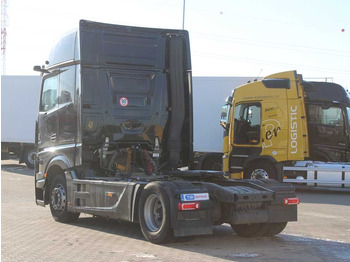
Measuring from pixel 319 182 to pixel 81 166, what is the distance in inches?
350

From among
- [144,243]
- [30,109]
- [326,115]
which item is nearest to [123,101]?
[144,243]

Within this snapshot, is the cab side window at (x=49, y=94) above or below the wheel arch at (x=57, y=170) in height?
above

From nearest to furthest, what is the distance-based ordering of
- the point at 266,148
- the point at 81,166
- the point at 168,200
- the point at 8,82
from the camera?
the point at 168,200 → the point at 81,166 → the point at 266,148 → the point at 8,82

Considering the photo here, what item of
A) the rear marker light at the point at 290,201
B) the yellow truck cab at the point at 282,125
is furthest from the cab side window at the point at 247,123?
the rear marker light at the point at 290,201

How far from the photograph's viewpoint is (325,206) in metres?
13.4

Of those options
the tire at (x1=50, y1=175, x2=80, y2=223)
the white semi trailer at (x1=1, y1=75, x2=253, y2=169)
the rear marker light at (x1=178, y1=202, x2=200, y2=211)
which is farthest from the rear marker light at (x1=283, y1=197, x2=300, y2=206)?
the white semi trailer at (x1=1, y1=75, x2=253, y2=169)

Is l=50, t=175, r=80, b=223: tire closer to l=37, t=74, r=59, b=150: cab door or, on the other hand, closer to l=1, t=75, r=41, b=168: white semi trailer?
l=37, t=74, r=59, b=150: cab door

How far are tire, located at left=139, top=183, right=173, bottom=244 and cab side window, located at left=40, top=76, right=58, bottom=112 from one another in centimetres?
353

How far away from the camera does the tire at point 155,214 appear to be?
7.37 m

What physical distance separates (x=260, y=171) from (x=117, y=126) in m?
7.32

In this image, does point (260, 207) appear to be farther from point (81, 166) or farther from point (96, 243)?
point (81, 166)

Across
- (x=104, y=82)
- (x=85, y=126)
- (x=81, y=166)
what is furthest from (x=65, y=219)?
(x=104, y=82)

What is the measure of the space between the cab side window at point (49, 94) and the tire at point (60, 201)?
1475 millimetres

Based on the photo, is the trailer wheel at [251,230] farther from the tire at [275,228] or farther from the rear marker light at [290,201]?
the rear marker light at [290,201]
